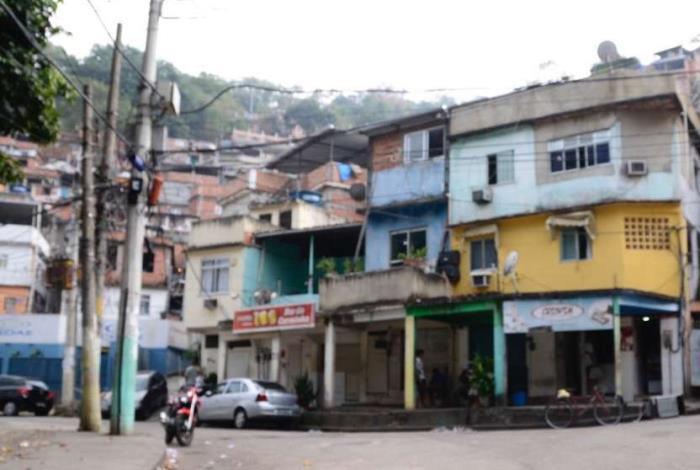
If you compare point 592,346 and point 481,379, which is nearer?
point 481,379

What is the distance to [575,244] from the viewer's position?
79.7 ft

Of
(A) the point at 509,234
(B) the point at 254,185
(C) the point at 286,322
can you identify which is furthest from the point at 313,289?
(B) the point at 254,185

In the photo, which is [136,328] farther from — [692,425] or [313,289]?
[313,289]

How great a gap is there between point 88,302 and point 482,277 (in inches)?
468

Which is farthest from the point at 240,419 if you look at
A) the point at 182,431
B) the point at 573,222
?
the point at 573,222

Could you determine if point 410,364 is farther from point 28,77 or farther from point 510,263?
point 28,77

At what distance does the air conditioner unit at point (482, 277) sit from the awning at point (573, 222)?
7.64 feet

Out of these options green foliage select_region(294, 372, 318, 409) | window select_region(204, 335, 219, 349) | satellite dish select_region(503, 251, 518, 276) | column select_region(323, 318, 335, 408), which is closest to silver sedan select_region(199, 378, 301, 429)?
column select_region(323, 318, 335, 408)

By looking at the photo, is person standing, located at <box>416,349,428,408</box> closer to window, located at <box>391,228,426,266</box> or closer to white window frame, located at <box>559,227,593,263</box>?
window, located at <box>391,228,426,266</box>

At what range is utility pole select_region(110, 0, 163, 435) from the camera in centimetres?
1675

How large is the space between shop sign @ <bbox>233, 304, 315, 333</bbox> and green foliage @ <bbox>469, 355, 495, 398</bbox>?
21.5 feet

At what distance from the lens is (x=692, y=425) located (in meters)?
17.1

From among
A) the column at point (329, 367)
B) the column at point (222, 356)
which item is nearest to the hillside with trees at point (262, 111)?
the column at point (222, 356)

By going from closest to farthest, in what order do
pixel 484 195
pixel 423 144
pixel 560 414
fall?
pixel 560 414, pixel 484 195, pixel 423 144
